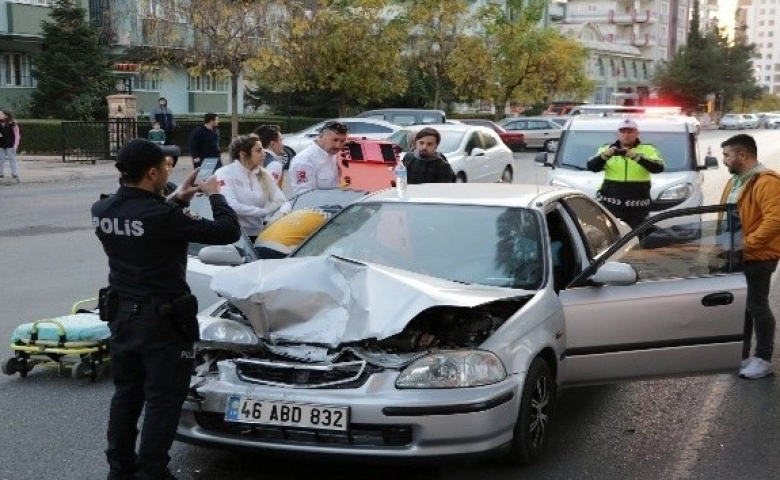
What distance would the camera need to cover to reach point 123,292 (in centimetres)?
447

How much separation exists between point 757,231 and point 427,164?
375 cm

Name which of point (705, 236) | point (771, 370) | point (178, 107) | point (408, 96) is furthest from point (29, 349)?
point (408, 96)

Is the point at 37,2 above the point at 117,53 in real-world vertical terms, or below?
above

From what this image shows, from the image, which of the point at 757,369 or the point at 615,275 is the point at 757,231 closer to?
the point at 757,369

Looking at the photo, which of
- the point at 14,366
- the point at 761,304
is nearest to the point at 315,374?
the point at 14,366

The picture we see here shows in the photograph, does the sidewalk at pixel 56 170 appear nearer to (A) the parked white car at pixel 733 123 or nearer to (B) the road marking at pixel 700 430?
(B) the road marking at pixel 700 430

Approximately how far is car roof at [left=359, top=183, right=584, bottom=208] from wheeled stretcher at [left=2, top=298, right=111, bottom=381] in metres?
2.03

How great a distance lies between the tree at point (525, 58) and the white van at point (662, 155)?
114 ft

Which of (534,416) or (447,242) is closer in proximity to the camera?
(534,416)

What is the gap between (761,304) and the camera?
7.02 meters

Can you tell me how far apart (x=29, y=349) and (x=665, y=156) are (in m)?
8.76

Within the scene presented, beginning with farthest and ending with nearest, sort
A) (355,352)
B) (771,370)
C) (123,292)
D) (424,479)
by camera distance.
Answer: (771,370), (424,479), (355,352), (123,292)

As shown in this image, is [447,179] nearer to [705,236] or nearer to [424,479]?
[705,236]

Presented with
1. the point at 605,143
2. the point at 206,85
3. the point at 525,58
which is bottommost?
the point at 605,143
